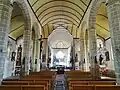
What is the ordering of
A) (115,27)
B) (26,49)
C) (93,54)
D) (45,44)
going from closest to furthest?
(115,27) < (93,54) < (26,49) < (45,44)

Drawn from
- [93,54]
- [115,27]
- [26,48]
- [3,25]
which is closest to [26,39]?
[26,48]

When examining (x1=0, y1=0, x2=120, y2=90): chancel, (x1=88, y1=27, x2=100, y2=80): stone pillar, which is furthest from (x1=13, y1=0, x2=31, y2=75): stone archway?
(x1=88, y1=27, x2=100, y2=80): stone pillar

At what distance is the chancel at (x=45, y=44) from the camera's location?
4.88 metres

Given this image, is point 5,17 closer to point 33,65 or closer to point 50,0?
point 50,0

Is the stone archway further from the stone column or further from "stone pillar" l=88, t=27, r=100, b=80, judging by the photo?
"stone pillar" l=88, t=27, r=100, b=80

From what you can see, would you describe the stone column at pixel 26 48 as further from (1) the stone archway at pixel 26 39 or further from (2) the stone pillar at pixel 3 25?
(2) the stone pillar at pixel 3 25

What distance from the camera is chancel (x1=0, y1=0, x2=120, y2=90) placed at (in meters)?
4.88

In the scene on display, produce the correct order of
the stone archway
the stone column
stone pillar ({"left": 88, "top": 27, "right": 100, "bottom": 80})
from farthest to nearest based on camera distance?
the stone column → the stone archway → stone pillar ({"left": 88, "top": 27, "right": 100, "bottom": 80})

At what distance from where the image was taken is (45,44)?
19.1 meters

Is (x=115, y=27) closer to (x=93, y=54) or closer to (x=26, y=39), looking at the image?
(x=93, y=54)

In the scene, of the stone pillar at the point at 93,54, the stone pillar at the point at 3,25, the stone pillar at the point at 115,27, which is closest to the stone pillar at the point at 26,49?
the stone pillar at the point at 3,25

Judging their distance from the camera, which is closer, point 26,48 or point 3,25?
point 3,25

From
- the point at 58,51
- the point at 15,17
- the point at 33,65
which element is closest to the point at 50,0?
the point at 15,17

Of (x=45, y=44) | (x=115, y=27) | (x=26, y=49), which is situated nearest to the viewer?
(x=115, y=27)
